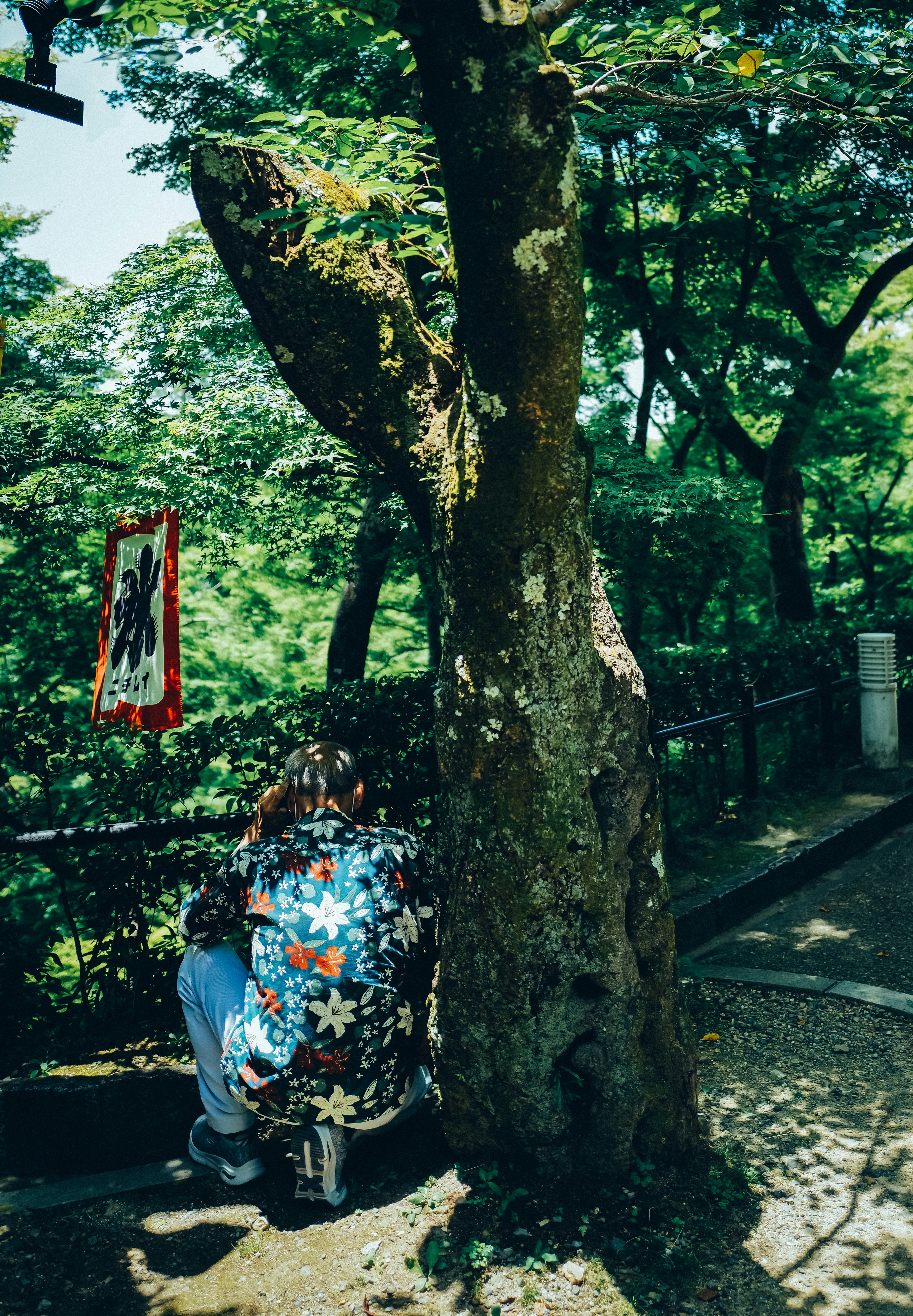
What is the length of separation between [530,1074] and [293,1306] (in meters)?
1.05

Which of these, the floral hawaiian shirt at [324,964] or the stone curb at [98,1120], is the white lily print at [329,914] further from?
the stone curb at [98,1120]

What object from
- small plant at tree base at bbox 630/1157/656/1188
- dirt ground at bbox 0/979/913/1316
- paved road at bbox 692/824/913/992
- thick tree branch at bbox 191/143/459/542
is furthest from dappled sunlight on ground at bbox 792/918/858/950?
thick tree branch at bbox 191/143/459/542

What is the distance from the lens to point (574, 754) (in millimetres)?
3186

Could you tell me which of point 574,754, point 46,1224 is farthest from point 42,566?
point 574,754

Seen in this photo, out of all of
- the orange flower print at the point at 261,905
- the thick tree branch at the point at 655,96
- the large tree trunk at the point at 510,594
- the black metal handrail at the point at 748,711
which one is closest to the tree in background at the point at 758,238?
the thick tree branch at the point at 655,96

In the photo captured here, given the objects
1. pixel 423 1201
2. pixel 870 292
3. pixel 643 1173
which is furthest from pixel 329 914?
pixel 870 292

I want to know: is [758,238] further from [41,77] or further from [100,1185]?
[100,1185]

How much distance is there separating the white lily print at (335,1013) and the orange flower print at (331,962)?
0.05m

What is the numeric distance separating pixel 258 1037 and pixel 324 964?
1.15ft

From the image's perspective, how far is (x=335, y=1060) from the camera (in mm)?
3207

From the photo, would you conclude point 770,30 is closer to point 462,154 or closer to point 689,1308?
point 462,154

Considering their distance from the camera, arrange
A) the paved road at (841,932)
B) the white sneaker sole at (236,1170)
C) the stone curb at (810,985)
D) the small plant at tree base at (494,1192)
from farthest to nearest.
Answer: the paved road at (841,932) < the stone curb at (810,985) < the white sneaker sole at (236,1170) < the small plant at tree base at (494,1192)

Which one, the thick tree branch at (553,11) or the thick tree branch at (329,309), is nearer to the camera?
the thick tree branch at (329,309)

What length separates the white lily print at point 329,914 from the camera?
3.24 meters
